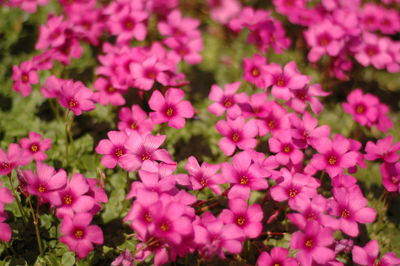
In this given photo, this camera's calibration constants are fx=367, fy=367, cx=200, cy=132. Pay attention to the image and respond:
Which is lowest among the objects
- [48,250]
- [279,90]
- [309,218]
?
[48,250]

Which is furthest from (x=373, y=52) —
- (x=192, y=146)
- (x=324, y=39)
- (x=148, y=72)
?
(x=148, y=72)

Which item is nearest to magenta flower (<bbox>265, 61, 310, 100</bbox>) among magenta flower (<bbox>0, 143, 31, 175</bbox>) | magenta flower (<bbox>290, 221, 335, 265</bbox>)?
magenta flower (<bbox>290, 221, 335, 265</bbox>)

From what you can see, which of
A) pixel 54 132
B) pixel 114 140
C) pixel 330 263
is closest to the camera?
pixel 330 263

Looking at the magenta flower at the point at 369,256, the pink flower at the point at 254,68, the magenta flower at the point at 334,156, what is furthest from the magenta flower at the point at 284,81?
the magenta flower at the point at 369,256

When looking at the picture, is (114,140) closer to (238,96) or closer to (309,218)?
(238,96)

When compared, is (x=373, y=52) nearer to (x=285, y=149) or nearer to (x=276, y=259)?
(x=285, y=149)

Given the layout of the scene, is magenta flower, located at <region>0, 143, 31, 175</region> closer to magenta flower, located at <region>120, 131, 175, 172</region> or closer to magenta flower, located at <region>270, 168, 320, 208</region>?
magenta flower, located at <region>120, 131, 175, 172</region>

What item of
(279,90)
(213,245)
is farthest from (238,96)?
(213,245)

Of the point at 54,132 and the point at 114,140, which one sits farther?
the point at 54,132
